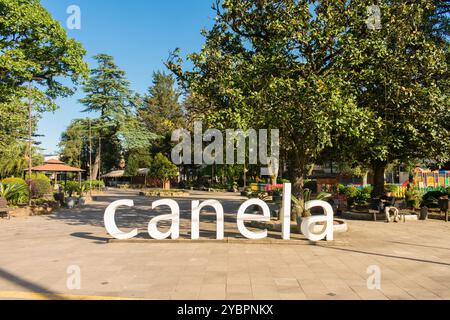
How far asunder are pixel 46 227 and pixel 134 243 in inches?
218

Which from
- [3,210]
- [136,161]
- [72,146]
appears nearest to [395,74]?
[3,210]

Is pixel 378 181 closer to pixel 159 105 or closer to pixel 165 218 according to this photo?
pixel 165 218

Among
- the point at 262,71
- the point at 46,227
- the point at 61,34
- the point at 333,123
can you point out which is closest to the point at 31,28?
the point at 61,34

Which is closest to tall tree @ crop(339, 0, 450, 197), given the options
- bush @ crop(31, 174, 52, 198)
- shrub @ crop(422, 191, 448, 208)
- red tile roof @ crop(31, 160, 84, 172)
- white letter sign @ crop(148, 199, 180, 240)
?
white letter sign @ crop(148, 199, 180, 240)

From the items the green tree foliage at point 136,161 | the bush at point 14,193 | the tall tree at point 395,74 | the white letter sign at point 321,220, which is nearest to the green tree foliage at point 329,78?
the tall tree at point 395,74

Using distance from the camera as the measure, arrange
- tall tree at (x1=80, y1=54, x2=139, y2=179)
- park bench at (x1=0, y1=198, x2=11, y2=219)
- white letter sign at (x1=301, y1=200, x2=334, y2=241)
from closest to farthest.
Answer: white letter sign at (x1=301, y1=200, x2=334, y2=241) → park bench at (x1=0, y1=198, x2=11, y2=219) → tall tree at (x1=80, y1=54, x2=139, y2=179)

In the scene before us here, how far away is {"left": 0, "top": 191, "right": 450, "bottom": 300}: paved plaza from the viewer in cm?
613

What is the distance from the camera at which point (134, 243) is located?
10469 mm

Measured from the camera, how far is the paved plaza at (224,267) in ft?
20.1

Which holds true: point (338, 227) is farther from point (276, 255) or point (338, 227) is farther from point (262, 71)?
point (262, 71)

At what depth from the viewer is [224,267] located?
774cm

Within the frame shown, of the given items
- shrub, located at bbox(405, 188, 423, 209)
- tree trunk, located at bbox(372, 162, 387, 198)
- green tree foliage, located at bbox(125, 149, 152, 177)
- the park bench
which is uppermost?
green tree foliage, located at bbox(125, 149, 152, 177)

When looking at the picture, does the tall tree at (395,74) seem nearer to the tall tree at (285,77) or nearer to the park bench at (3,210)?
the tall tree at (285,77)

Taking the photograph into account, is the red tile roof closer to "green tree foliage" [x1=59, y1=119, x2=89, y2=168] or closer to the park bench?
the park bench
